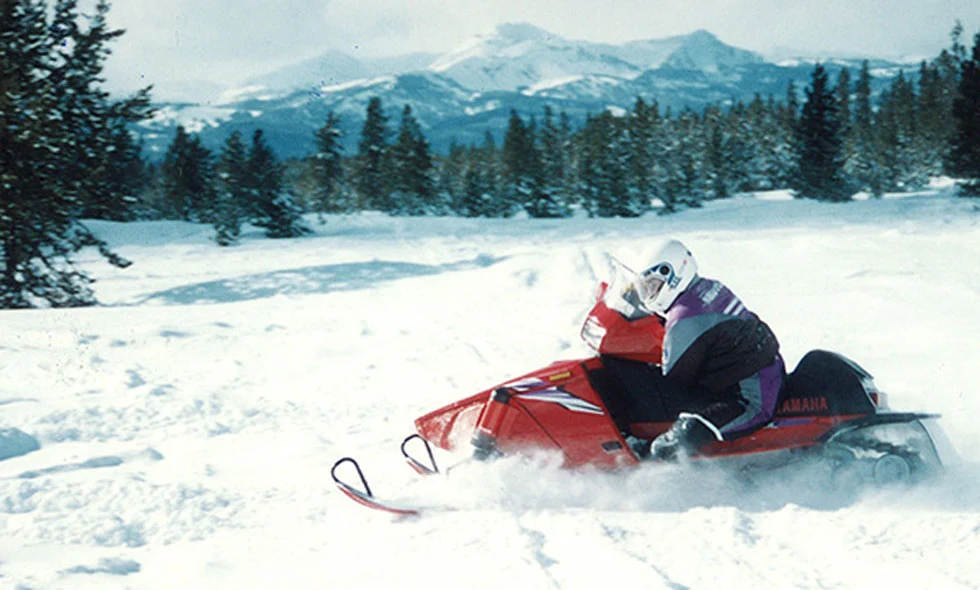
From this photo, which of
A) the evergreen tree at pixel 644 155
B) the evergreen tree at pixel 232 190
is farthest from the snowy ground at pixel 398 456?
the evergreen tree at pixel 644 155

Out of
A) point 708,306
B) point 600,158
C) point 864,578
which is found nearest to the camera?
point 864,578

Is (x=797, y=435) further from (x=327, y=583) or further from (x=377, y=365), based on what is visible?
(x=377, y=365)

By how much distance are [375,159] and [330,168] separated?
4.42m

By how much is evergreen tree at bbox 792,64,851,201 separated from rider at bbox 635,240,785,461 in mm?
44350

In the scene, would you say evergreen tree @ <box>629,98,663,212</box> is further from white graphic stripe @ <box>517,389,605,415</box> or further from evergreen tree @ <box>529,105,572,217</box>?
white graphic stripe @ <box>517,389,605,415</box>

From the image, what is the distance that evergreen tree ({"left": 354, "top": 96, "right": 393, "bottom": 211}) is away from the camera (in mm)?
51219

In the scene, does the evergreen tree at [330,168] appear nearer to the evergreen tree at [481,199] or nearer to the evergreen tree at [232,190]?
the evergreen tree at [232,190]

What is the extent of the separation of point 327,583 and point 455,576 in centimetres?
60

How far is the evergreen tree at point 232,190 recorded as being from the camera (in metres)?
35.4

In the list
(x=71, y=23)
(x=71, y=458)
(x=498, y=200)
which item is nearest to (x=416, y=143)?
(x=498, y=200)

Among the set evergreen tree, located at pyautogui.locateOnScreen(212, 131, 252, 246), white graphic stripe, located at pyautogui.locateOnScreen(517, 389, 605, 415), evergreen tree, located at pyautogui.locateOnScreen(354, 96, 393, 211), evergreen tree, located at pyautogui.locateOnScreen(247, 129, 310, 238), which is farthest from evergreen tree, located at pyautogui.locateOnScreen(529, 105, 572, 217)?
white graphic stripe, located at pyautogui.locateOnScreen(517, 389, 605, 415)

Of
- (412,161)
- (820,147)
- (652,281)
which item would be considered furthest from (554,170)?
(652,281)

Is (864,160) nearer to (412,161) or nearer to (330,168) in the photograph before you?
(412,161)

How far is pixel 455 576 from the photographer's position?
3428 mm
